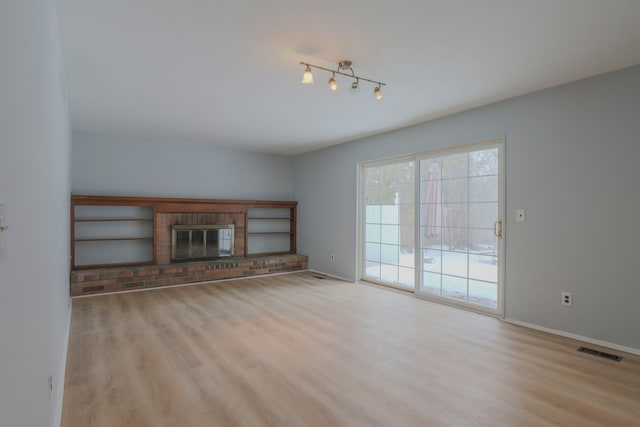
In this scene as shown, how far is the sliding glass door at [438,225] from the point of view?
13.8 feet

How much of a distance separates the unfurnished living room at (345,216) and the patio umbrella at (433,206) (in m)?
0.04

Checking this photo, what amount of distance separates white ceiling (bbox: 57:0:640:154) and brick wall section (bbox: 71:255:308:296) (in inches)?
88.8

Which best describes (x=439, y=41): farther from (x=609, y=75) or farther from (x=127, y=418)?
(x=127, y=418)

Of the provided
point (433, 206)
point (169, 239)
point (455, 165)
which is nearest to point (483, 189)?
point (455, 165)

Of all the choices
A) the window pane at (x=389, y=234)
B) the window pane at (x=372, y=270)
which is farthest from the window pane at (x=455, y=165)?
the window pane at (x=372, y=270)

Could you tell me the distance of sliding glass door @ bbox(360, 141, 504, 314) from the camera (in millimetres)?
4207

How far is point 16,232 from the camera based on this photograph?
3.28ft

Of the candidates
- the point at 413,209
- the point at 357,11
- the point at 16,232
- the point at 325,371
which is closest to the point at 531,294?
the point at 413,209

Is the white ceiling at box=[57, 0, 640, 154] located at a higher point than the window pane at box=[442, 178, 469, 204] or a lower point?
higher

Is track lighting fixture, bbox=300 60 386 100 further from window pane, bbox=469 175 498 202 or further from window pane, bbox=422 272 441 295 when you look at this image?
window pane, bbox=422 272 441 295

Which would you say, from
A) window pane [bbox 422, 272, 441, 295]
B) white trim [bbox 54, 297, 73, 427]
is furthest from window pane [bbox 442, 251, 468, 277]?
white trim [bbox 54, 297, 73, 427]

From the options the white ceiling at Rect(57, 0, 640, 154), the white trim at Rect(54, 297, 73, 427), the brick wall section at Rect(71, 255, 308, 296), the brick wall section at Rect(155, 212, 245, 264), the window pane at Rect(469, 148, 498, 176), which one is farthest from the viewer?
the brick wall section at Rect(155, 212, 245, 264)

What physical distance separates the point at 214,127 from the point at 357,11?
345 centimetres

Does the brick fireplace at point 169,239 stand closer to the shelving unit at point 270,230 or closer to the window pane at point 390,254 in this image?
the shelving unit at point 270,230
